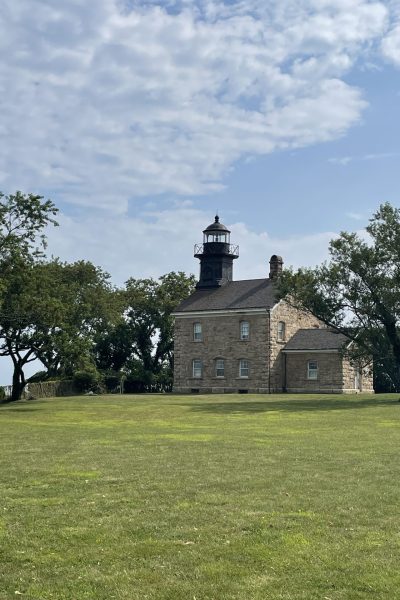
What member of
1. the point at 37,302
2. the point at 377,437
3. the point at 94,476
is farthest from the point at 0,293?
the point at 94,476

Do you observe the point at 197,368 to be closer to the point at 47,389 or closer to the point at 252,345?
the point at 252,345

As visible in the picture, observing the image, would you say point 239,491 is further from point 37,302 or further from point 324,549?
point 37,302

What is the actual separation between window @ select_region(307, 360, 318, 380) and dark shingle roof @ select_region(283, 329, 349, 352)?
117 cm

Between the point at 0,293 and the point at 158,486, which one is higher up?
the point at 0,293

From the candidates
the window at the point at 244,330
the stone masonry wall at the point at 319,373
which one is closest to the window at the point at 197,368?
the window at the point at 244,330

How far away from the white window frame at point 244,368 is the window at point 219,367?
1606 millimetres

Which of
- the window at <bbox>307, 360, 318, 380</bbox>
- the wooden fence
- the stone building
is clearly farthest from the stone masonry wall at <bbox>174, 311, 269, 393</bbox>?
the wooden fence

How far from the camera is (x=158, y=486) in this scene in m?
12.0

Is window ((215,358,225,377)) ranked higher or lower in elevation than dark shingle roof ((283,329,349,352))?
lower

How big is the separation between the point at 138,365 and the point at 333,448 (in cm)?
5199

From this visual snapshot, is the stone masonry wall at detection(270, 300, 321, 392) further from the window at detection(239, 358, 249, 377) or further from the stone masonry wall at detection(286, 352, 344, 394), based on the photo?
the window at detection(239, 358, 249, 377)

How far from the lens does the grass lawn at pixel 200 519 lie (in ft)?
24.0

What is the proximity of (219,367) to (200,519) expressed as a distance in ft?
163

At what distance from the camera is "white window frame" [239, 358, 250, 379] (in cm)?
5800
